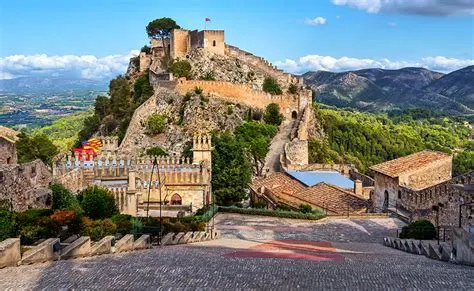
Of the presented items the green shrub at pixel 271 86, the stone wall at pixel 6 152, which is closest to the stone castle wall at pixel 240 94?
the green shrub at pixel 271 86

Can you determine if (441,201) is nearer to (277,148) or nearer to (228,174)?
(228,174)

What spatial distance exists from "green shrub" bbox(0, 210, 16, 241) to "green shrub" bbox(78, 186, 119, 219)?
20.0ft

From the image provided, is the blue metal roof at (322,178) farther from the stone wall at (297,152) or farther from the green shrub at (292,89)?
the green shrub at (292,89)

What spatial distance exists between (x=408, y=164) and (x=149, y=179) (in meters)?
12.4

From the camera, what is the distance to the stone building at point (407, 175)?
84.3 feet

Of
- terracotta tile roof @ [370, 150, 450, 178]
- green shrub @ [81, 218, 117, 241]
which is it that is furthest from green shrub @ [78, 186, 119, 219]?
terracotta tile roof @ [370, 150, 450, 178]

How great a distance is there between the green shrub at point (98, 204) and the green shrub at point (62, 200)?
0.33 metres

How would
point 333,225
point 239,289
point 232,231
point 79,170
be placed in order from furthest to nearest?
point 79,170, point 333,225, point 232,231, point 239,289

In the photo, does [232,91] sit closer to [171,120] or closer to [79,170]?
[171,120]

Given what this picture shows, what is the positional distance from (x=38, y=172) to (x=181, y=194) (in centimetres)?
812

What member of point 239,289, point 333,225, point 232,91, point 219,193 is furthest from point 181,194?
point 232,91

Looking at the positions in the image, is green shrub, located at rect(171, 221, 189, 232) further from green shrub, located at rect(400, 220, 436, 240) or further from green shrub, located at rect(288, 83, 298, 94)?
green shrub, located at rect(288, 83, 298, 94)

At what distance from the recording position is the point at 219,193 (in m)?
30.9

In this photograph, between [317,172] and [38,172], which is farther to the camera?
[317,172]
